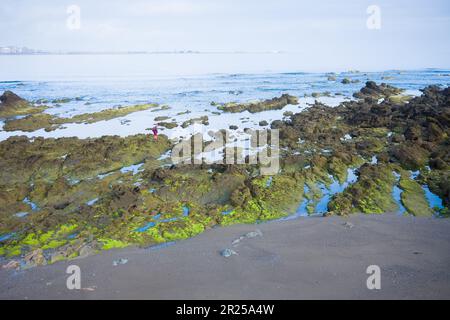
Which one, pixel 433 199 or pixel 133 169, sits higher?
pixel 133 169

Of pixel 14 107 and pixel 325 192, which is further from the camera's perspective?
pixel 14 107

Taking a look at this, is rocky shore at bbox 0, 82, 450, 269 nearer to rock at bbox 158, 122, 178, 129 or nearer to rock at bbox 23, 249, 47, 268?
rock at bbox 23, 249, 47, 268

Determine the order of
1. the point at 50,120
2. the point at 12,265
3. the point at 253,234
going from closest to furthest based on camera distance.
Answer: the point at 12,265, the point at 253,234, the point at 50,120

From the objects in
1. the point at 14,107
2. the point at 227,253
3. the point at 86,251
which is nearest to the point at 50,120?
the point at 14,107

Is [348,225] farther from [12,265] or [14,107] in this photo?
[14,107]

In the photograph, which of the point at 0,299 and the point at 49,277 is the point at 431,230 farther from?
the point at 0,299

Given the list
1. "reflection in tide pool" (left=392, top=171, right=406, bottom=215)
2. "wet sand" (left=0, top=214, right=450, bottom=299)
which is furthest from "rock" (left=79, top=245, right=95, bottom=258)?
"reflection in tide pool" (left=392, top=171, right=406, bottom=215)
